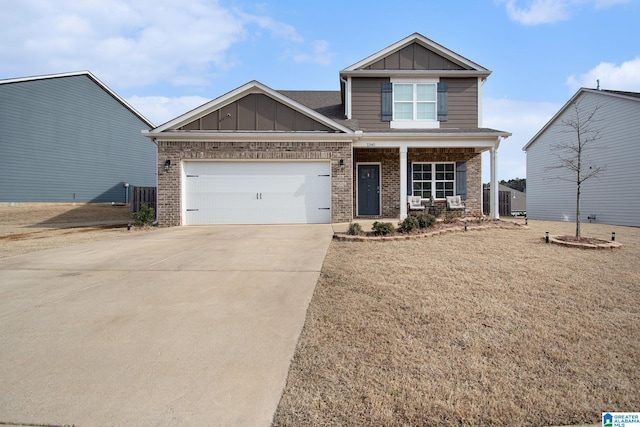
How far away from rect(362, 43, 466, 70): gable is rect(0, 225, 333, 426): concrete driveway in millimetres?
10118

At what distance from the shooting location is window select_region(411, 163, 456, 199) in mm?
14258

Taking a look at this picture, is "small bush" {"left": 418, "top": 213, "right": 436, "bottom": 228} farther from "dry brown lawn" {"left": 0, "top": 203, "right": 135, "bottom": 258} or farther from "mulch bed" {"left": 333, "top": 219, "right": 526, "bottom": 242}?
"dry brown lawn" {"left": 0, "top": 203, "right": 135, "bottom": 258}

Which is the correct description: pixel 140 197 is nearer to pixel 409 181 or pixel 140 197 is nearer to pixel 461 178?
pixel 409 181

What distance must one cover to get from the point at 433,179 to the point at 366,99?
417 centimetres

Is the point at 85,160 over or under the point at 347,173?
over

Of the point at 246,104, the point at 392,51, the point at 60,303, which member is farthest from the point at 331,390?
the point at 392,51

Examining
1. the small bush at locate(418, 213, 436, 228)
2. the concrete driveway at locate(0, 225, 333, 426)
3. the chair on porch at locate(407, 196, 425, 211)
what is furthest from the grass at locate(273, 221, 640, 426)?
the chair on porch at locate(407, 196, 425, 211)

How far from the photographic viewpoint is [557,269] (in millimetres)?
5613

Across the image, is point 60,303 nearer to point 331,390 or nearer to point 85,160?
point 331,390

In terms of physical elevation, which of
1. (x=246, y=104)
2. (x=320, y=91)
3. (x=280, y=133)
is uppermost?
(x=320, y=91)

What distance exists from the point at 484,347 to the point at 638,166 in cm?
1507

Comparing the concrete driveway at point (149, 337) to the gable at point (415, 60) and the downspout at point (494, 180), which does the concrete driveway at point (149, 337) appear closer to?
the downspout at point (494, 180)

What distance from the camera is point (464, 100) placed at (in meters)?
13.9

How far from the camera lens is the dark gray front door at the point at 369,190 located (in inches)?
553
